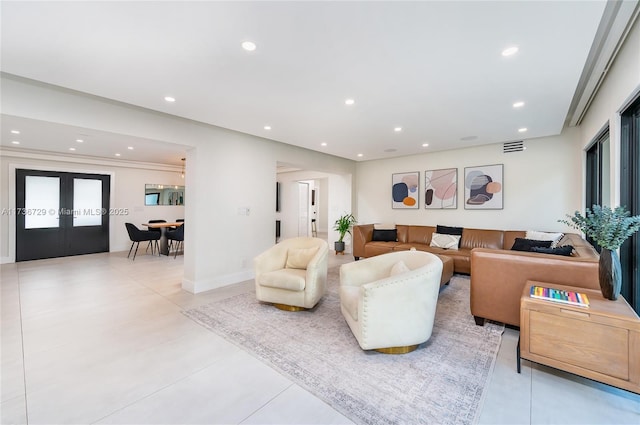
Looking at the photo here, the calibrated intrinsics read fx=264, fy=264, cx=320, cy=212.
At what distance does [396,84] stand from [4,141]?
7103 mm

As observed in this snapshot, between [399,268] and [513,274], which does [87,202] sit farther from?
[513,274]

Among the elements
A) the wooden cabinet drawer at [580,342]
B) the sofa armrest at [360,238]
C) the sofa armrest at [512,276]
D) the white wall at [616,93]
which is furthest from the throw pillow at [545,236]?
the sofa armrest at [360,238]

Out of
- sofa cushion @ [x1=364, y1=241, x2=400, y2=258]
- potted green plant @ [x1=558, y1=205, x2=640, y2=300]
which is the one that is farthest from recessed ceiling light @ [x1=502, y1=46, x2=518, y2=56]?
sofa cushion @ [x1=364, y1=241, x2=400, y2=258]

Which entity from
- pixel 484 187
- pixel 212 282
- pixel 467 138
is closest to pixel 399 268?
pixel 212 282

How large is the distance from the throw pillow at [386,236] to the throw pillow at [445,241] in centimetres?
88

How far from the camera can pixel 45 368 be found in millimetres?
2143

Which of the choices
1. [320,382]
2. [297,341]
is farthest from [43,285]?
[320,382]

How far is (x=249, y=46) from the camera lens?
6.73ft

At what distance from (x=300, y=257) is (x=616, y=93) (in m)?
3.76

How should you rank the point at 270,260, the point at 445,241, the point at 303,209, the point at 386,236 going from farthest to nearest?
the point at 303,209
the point at 386,236
the point at 445,241
the point at 270,260

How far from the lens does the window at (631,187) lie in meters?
2.38

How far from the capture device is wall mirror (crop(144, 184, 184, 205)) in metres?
7.97

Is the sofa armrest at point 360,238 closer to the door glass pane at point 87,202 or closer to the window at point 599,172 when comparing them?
the window at point 599,172

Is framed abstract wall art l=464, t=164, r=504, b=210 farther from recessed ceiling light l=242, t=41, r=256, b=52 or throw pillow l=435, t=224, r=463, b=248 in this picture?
recessed ceiling light l=242, t=41, r=256, b=52
